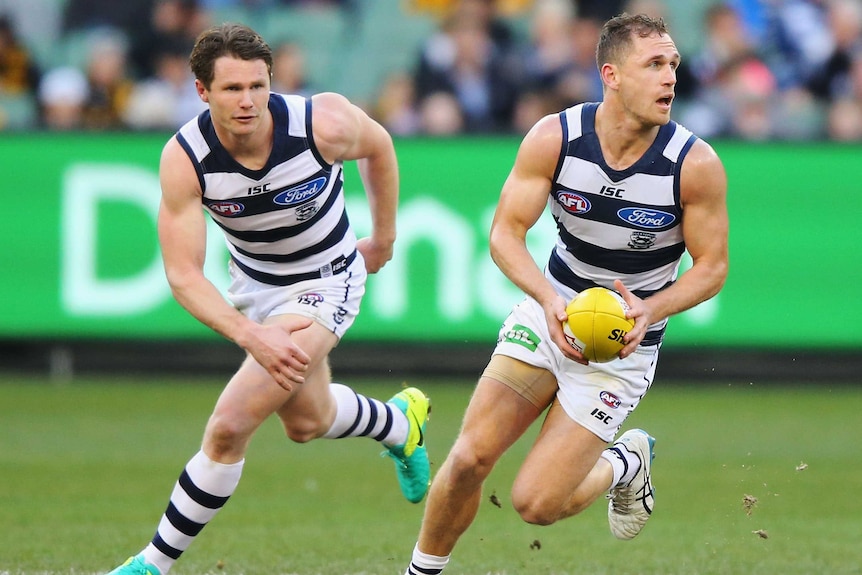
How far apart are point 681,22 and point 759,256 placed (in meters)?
3.65

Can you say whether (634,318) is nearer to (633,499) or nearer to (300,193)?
(633,499)

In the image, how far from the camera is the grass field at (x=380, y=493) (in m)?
7.33

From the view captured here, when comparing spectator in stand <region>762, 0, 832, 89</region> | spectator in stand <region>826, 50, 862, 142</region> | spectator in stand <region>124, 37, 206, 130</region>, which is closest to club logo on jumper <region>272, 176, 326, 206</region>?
spectator in stand <region>124, 37, 206, 130</region>

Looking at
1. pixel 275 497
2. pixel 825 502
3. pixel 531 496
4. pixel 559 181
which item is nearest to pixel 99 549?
pixel 275 497

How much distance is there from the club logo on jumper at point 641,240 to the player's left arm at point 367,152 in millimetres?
1467

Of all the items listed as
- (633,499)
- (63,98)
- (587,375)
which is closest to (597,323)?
(587,375)

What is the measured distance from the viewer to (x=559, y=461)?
6.31 meters

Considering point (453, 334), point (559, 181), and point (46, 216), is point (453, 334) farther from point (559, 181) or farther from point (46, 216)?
point (559, 181)

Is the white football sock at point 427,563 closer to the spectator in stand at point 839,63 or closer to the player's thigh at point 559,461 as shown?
the player's thigh at point 559,461

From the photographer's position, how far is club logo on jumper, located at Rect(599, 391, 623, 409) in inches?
254

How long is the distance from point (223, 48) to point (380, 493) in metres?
3.94

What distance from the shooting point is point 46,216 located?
44.0 ft

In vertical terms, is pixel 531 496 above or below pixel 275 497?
above

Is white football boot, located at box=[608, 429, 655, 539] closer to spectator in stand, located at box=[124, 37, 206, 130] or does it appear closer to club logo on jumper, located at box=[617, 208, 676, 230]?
club logo on jumper, located at box=[617, 208, 676, 230]
